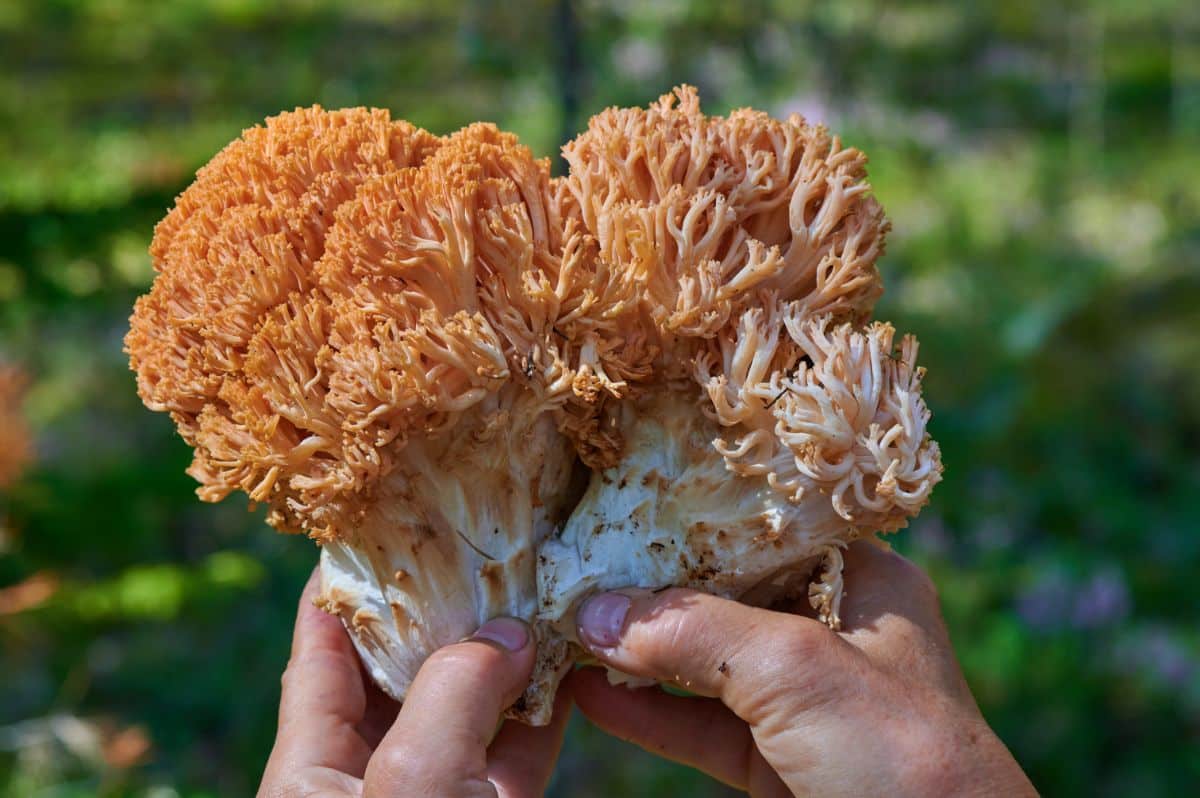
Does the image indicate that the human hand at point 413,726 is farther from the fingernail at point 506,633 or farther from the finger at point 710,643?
the finger at point 710,643

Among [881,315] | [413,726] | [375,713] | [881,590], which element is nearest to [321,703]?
[375,713]

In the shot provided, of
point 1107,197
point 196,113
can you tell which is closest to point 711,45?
point 1107,197

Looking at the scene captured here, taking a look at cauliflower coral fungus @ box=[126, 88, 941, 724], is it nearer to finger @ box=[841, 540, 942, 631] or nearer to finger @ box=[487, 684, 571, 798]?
finger @ box=[841, 540, 942, 631]

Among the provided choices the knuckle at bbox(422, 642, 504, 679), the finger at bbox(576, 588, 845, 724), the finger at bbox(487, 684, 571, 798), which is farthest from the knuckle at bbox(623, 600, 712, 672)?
the finger at bbox(487, 684, 571, 798)

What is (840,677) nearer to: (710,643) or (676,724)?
(710,643)

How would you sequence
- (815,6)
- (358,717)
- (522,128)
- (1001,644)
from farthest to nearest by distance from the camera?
(815,6) → (522,128) → (1001,644) → (358,717)

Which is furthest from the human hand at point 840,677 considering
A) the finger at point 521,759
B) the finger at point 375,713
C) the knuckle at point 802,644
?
the finger at point 375,713

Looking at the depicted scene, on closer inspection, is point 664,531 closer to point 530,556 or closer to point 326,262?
point 530,556
